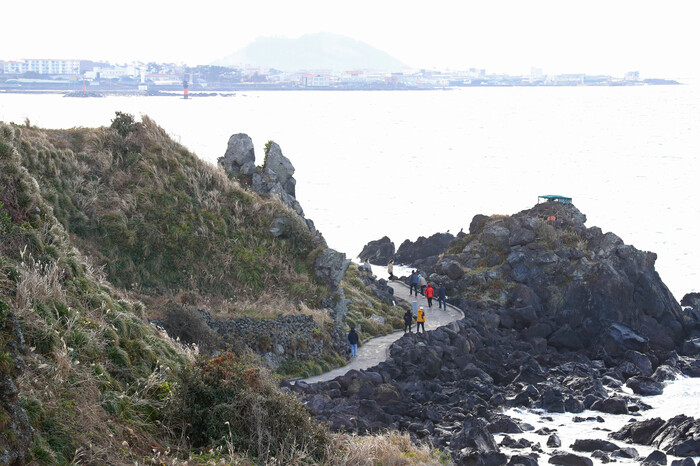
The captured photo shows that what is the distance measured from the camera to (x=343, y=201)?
3725 inches

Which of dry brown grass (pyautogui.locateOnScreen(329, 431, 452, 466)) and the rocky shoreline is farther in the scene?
the rocky shoreline

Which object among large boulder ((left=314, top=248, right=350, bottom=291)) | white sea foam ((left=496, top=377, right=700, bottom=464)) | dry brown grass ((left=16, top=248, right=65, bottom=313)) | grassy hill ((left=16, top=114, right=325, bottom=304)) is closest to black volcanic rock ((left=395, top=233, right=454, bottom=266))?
grassy hill ((left=16, top=114, right=325, bottom=304))

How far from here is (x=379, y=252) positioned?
57156 mm

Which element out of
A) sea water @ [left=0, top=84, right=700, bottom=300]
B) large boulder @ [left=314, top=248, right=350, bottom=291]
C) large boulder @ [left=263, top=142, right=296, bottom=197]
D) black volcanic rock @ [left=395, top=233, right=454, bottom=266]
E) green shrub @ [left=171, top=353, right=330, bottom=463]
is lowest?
sea water @ [left=0, top=84, right=700, bottom=300]

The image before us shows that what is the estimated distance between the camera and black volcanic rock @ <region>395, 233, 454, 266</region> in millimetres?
54375

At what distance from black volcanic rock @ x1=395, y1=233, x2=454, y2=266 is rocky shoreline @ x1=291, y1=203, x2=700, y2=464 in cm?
533

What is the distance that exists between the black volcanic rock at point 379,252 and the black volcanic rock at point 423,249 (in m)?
1.08

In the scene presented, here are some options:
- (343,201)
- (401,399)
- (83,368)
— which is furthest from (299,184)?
(83,368)

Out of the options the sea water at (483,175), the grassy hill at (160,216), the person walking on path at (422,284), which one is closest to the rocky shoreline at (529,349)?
the person walking on path at (422,284)

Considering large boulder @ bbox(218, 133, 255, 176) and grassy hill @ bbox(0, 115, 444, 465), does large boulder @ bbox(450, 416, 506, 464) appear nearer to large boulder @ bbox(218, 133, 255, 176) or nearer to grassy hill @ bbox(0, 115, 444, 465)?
grassy hill @ bbox(0, 115, 444, 465)

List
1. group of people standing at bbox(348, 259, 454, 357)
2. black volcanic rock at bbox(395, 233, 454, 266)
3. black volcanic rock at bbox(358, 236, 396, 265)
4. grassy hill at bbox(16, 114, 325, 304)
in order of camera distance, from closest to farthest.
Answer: grassy hill at bbox(16, 114, 325, 304)
group of people standing at bbox(348, 259, 454, 357)
black volcanic rock at bbox(395, 233, 454, 266)
black volcanic rock at bbox(358, 236, 396, 265)

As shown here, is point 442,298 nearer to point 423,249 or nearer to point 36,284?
point 423,249

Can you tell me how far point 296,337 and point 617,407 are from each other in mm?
10894

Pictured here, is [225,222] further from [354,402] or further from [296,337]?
[354,402]
